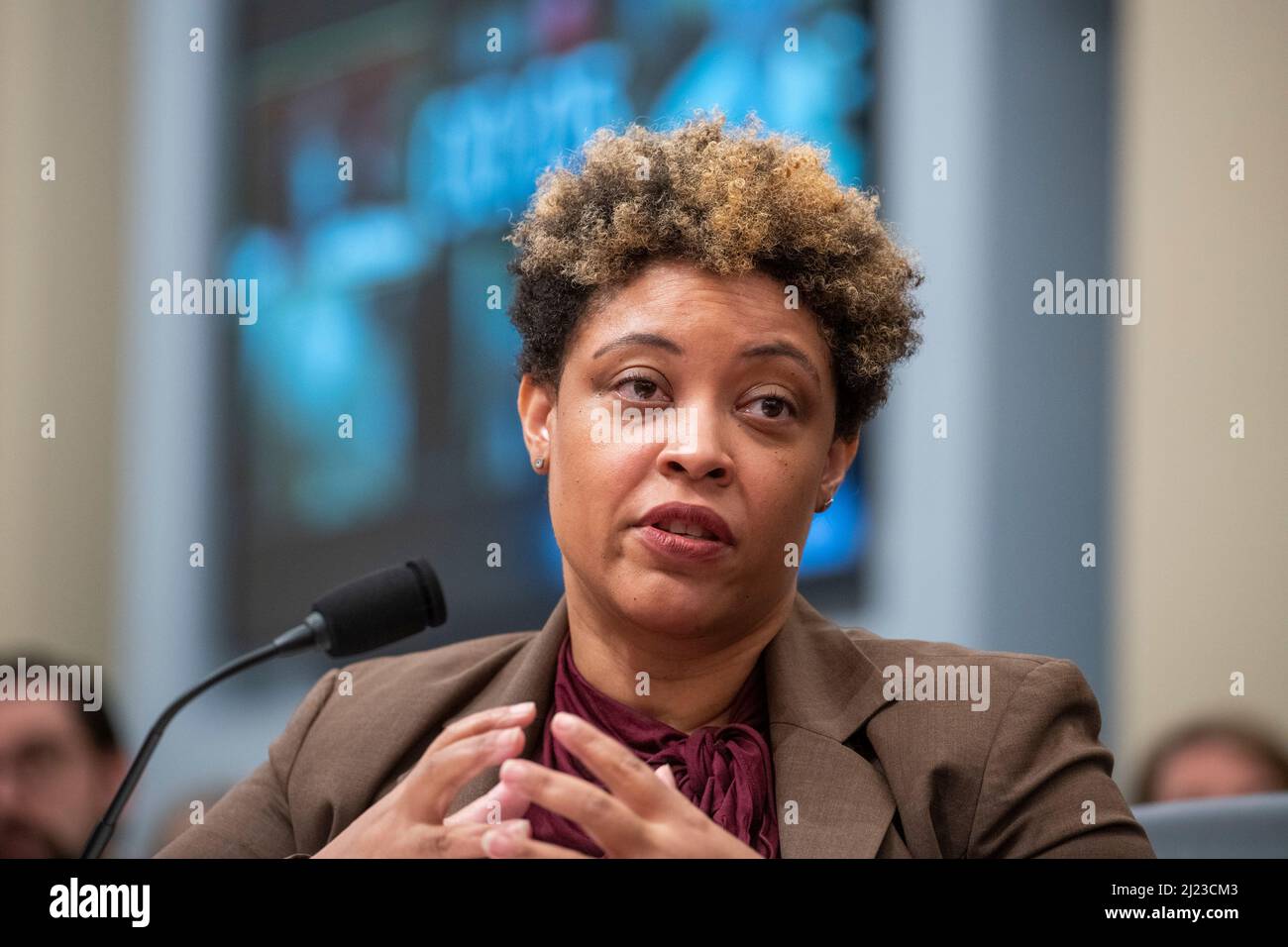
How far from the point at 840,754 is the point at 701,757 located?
17cm

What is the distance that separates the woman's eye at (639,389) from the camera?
1.80 m

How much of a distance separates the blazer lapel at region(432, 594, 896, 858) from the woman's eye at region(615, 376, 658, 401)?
37cm

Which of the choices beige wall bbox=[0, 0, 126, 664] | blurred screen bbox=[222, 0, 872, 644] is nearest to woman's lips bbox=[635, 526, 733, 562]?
blurred screen bbox=[222, 0, 872, 644]

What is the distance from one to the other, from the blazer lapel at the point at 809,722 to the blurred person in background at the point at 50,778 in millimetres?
924

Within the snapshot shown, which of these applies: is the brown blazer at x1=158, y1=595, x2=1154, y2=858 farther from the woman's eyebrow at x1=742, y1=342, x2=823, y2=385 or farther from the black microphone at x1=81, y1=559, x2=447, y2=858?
the woman's eyebrow at x1=742, y1=342, x2=823, y2=385

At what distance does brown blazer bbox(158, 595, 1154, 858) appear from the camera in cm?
168

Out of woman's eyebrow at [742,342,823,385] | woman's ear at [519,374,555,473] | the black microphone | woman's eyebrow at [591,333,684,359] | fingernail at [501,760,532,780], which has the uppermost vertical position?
woman's eyebrow at [591,333,684,359]

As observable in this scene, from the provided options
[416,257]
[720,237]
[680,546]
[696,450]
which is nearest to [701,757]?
[680,546]

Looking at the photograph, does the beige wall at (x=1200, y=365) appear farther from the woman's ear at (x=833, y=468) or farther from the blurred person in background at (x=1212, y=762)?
the woman's ear at (x=833, y=468)

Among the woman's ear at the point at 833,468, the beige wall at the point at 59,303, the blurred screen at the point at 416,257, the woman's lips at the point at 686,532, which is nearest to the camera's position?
the woman's lips at the point at 686,532

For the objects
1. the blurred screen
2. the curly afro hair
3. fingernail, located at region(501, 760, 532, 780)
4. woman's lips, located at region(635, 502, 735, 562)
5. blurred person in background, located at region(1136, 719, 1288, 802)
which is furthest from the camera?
the blurred screen

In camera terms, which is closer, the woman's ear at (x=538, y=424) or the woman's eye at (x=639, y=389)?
the woman's eye at (x=639, y=389)

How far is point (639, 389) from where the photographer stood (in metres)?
1.81

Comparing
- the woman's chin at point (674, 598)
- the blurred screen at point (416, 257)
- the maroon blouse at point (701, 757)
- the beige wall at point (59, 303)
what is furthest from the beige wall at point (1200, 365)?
the beige wall at point (59, 303)
